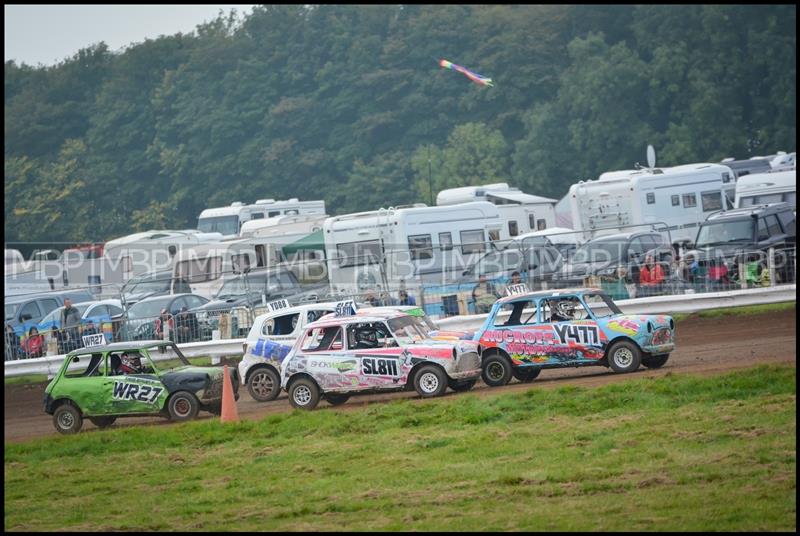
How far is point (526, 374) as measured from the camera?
64.1ft

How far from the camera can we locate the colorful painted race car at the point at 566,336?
1880 cm

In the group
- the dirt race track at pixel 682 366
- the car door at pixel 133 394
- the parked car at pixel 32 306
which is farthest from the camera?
the parked car at pixel 32 306

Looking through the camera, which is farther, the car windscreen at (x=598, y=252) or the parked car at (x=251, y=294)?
the car windscreen at (x=598, y=252)

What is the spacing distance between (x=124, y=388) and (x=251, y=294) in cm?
1095

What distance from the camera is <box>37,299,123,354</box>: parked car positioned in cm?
2811

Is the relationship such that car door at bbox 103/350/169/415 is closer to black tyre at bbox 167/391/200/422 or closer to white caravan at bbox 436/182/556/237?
black tyre at bbox 167/391/200/422

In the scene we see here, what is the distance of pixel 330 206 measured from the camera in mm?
71875

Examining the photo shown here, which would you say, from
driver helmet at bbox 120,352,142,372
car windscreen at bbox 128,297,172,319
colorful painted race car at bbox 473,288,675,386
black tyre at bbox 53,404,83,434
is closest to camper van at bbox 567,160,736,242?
car windscreen at bbox 128,297,172,319

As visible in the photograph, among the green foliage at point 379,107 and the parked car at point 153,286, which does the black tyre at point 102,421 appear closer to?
the parked car at point 153,286

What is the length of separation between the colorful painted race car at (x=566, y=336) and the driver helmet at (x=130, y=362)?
5.04m

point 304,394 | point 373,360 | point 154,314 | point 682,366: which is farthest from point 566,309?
point 154,314

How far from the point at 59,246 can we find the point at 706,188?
42.5m

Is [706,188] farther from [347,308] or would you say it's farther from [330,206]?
[330,206]

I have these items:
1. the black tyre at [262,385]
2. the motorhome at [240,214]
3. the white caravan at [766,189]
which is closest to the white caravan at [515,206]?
the white caravan at [766,189]
